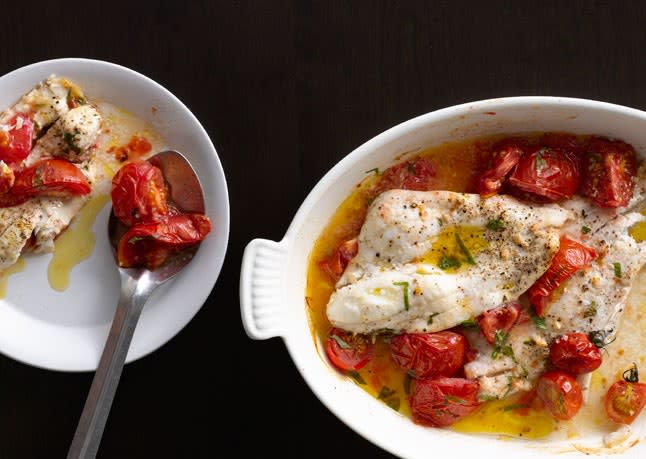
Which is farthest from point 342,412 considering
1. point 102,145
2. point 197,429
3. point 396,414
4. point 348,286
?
point 102,145

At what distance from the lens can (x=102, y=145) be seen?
3.00 metres

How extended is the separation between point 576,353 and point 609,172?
724 mm

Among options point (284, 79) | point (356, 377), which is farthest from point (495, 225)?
point (284, 79)

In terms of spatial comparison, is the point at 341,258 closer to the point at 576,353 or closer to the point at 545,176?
the point at 545,176

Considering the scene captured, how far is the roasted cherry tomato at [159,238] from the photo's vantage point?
9.20 ft

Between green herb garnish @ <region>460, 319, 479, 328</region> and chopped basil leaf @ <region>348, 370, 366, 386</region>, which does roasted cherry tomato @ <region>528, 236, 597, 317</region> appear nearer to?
green herb garnish @ <region>460, 319, 479, 328</region>

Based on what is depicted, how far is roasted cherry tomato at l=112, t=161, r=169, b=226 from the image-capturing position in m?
2.80

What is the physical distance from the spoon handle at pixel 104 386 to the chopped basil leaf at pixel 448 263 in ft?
4.03

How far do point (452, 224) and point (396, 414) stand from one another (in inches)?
32.3

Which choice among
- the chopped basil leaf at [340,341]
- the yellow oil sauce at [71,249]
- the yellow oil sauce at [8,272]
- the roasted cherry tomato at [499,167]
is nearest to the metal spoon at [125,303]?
the yellow oil sauce at [71,249]

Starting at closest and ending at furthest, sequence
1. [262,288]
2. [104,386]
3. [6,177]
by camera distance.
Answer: [262,288]
[104,386]
[6,177]

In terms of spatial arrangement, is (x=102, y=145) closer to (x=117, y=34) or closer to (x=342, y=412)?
(x=117, y=34)

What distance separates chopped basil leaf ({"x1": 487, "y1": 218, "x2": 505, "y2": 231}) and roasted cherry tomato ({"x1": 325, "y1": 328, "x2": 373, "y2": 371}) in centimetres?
67

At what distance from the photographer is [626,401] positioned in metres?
2.91
